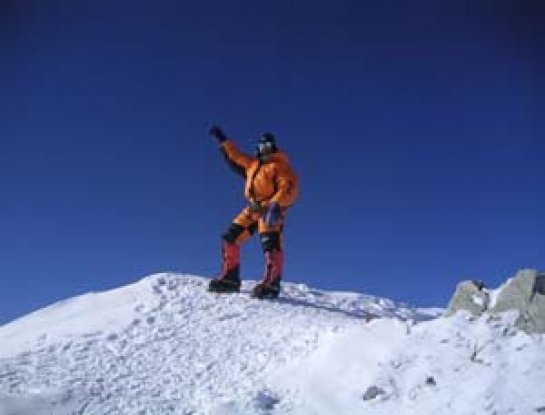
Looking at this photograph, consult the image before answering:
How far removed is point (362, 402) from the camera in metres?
9.20

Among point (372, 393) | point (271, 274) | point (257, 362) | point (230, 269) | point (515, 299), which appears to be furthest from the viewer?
point (230, 269)

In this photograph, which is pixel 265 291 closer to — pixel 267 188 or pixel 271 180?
pixel 267 188

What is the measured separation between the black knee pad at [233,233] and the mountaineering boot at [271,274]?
27.5 inches

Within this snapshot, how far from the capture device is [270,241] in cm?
1345

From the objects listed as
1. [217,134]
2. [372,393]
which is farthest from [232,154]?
[372,393]

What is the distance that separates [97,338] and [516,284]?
537 cm

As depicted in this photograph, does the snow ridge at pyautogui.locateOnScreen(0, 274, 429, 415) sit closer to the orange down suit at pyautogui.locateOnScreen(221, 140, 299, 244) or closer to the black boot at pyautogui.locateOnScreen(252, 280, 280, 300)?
the black boot at pyautogui.locateOnScreen(252, 280, 280, 300)

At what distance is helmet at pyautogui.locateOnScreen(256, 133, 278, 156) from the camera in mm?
14164

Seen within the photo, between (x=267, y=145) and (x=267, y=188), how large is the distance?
0.74 m

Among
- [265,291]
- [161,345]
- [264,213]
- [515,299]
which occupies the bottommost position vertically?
[515,299]

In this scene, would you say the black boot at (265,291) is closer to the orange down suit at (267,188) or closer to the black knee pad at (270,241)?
the black knee pad at (270,241)

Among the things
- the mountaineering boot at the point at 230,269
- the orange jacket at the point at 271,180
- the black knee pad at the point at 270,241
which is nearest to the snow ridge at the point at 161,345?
the mountaineering boot at the point at 230,269

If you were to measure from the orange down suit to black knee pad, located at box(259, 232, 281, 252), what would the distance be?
0.21 ft

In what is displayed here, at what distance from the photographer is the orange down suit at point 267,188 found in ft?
44.8
